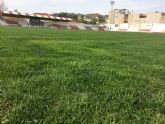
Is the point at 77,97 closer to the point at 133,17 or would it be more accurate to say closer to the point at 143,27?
the point at 143,27

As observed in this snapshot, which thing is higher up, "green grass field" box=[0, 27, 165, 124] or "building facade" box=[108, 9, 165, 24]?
"green grass field" box=[0, 27, 165, 124]

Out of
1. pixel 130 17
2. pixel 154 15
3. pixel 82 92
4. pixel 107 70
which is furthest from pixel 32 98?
pixel 130 17

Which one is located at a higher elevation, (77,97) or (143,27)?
(77,97)

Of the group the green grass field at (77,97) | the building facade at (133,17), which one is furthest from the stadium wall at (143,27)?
the green grass field at (77,97)

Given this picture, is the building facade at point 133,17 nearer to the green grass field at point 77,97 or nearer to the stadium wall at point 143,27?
the stadium wall at point 143,27

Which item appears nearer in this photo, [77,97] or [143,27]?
[77,97]

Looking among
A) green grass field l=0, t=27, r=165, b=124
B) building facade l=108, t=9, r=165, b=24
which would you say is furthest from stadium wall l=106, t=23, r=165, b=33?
green grass field l=0, t=27, r=165, b=124

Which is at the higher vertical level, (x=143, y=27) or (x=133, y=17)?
(x=133, y=17)

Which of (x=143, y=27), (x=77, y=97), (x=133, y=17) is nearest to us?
(x=77, y=97)

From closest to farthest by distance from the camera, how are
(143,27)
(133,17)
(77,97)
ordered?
(77,97), (143,27), (133,17)

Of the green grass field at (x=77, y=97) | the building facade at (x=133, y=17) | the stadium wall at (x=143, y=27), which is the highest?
the green grass field at (x=77, y=97)

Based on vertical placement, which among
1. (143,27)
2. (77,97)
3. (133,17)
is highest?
(77,97)

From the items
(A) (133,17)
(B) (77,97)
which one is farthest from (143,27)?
(B) (77,97)

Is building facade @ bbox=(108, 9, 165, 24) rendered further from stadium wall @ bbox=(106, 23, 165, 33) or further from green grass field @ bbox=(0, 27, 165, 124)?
green grass field @ bbox=(0, 27, 165, 124)
